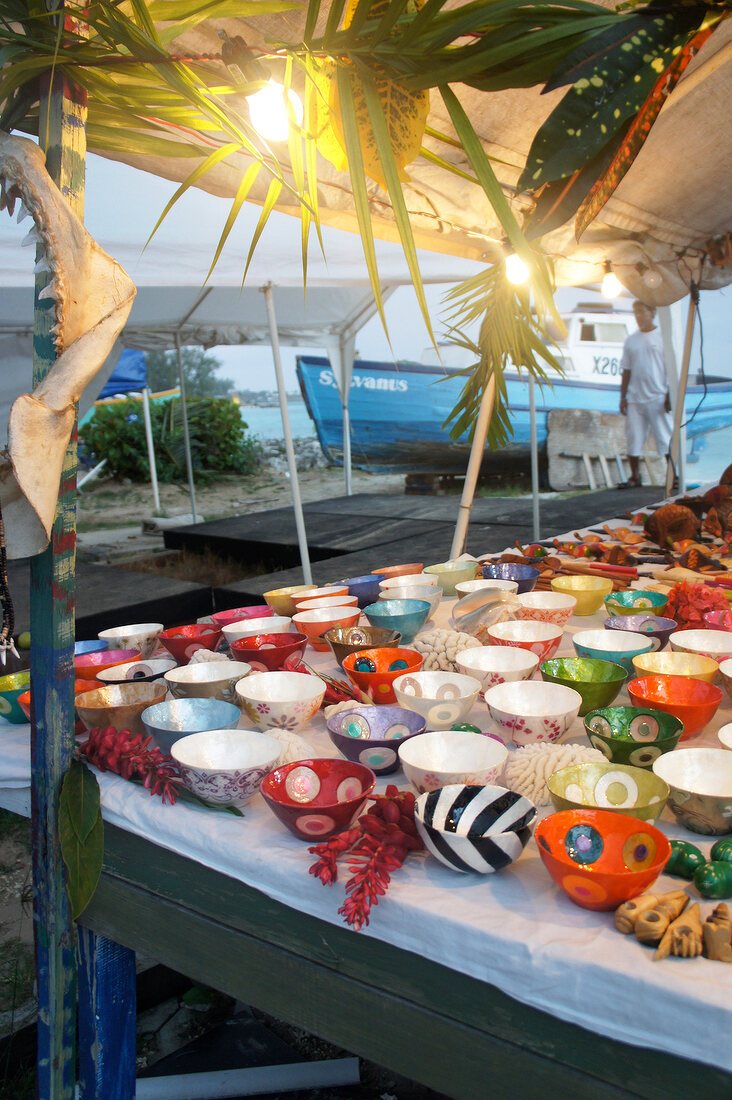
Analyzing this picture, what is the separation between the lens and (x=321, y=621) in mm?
1489

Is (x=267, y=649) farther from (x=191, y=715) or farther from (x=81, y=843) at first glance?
(x=81, y=843)

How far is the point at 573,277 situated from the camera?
116 inches

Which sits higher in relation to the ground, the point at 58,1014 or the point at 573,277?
the point at 573,277

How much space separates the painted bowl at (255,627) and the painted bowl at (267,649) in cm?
5

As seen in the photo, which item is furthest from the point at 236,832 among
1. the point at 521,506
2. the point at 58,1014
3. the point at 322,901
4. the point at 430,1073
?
the point at 521,506

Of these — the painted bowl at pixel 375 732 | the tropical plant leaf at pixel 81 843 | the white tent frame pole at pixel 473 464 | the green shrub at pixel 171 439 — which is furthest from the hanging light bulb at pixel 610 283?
the green shrub at pixel 171 439

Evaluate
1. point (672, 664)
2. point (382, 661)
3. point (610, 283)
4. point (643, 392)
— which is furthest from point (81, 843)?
point (643, 392)

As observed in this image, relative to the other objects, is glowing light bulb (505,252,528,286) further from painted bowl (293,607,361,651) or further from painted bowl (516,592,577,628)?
painted bowl (293,607,361,651)

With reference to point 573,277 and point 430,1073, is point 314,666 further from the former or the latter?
point 573,277

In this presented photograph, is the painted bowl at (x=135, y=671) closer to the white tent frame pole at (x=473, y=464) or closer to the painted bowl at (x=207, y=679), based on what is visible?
the painted bowl at (x=207, y=679)

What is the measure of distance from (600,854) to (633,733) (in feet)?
0.92

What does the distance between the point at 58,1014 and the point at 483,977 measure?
655mm

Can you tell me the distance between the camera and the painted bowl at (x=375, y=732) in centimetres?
96

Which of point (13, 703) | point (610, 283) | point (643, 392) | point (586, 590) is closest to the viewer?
point (13, 703)
